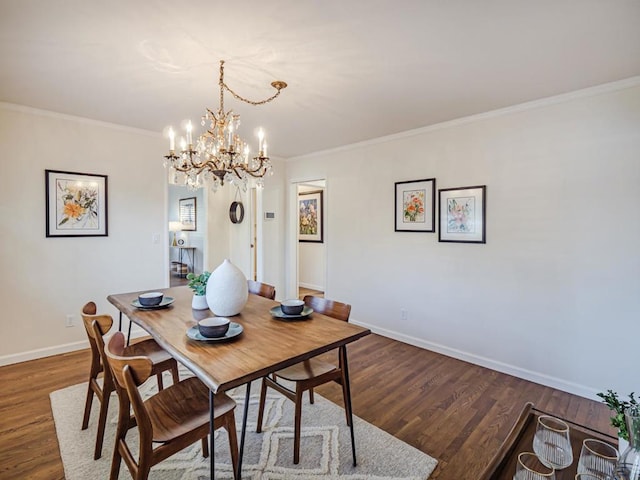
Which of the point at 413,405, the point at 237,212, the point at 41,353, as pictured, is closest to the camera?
the point at 413,405

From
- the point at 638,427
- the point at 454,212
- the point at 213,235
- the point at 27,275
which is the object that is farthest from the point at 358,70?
the point at 213,235

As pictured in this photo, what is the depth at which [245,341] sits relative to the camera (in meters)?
1.66

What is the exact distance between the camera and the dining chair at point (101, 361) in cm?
183

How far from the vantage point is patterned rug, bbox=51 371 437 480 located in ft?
5.90

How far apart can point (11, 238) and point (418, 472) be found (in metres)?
3.96

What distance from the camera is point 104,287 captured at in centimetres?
364

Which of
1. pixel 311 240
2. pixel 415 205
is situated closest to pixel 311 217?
pixel 311 240

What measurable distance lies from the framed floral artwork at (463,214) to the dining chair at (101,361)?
9.25ft

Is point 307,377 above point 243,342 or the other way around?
the other way around

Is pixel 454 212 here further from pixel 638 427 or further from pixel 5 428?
pixel 5 428

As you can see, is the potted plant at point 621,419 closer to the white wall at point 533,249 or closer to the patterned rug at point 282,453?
the patterned rug at point 282,453

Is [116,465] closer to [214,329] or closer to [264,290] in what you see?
[214,329]

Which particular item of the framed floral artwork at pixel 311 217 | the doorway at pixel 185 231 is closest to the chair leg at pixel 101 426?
the framed floral artwork at pixel 311 217

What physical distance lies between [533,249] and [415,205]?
49.3 inches
